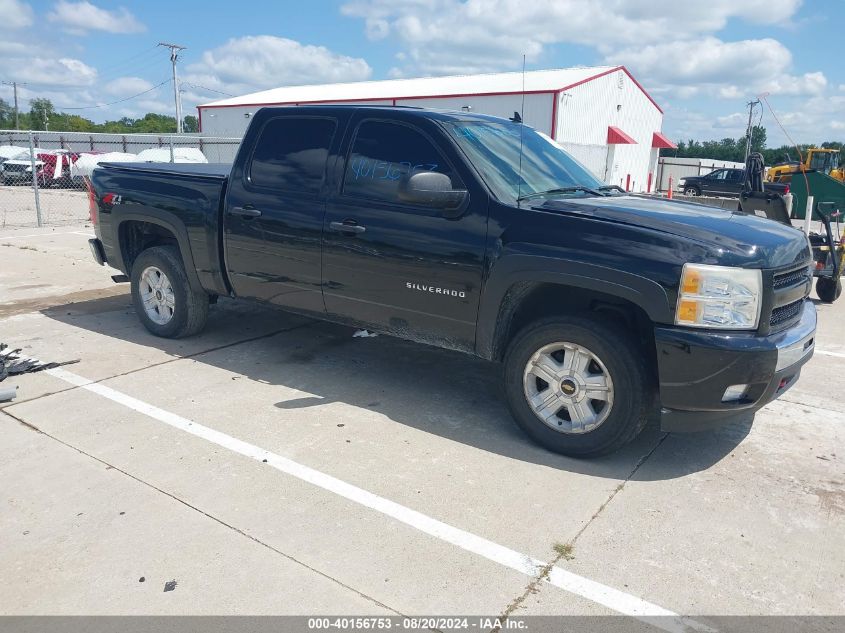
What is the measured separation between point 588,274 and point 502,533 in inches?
57.3

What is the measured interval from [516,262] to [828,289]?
6.79 m

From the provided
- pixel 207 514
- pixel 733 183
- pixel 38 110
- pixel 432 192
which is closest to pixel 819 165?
pixel 733 183

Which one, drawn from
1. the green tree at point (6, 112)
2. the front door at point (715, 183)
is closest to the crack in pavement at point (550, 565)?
the front door at point (715, 183)

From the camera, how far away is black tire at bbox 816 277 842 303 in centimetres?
877

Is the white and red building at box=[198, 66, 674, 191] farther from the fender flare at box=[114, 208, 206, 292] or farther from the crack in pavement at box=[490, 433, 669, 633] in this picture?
the crack in pavement at box=[490, 433, 669, 633]

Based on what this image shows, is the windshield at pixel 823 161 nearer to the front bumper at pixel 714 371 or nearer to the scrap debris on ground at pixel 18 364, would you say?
the front bumper at pixel 714 371

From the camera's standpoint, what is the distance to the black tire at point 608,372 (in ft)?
12.3

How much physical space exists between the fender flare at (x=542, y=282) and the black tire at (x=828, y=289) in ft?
21.3

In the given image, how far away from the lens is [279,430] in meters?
4.36

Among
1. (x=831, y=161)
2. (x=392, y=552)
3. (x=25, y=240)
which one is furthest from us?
(x=831, y=161)

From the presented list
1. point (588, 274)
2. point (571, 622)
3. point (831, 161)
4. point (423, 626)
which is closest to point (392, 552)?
point (423, 626)

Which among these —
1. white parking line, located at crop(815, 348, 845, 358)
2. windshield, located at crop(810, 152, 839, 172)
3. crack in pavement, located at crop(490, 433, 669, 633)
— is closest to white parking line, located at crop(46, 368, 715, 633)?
crack in pavement, located at crop(490, 433, 669, 633)

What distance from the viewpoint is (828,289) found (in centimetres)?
883

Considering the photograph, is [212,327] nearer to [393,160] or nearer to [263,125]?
[263,125]
